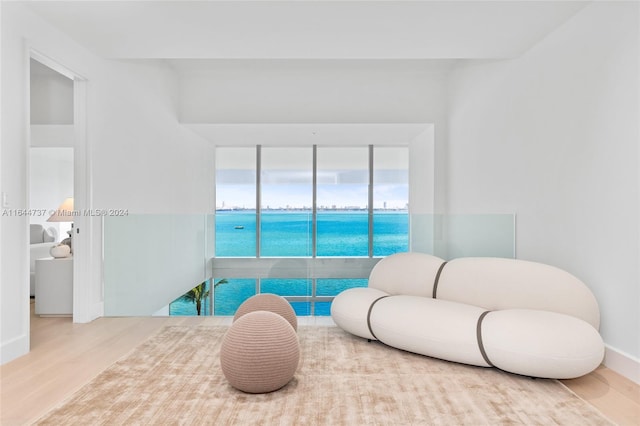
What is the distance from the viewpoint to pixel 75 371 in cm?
258

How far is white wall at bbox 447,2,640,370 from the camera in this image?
254 centimetres

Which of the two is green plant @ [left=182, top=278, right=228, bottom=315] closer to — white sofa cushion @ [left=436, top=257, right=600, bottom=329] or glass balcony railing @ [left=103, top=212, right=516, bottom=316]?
glass balcony railing @ [left=103, top=212, right=516, bottom=316]

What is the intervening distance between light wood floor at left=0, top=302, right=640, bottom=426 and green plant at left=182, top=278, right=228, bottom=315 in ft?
1.30

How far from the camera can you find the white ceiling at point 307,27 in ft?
9.29

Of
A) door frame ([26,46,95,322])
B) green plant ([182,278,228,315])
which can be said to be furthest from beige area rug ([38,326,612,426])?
green plant ([182,278,228,315])

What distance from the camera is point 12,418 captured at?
199cm

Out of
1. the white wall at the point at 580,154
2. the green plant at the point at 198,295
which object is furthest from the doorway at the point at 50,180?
the white wall at the point at 580,154

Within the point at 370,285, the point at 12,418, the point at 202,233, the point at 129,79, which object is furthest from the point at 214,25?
the point at 12,418

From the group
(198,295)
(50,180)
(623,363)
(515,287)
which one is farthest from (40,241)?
(623,363)

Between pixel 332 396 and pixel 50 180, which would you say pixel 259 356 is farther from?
pixel 50 180

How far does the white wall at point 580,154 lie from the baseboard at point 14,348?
379 cm

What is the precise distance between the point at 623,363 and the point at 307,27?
3029 mm

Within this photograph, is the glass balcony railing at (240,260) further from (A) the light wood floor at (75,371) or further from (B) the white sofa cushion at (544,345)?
(B) the white sofa cushion at (544,345)

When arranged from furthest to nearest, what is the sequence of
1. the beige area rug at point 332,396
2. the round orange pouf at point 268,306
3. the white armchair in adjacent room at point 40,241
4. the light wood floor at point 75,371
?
the white armchair in adjacent room at point 40,241, the round orange pouf at point 268,306, the light wood floor at point 75,371, the beige area rug at point 332,396
